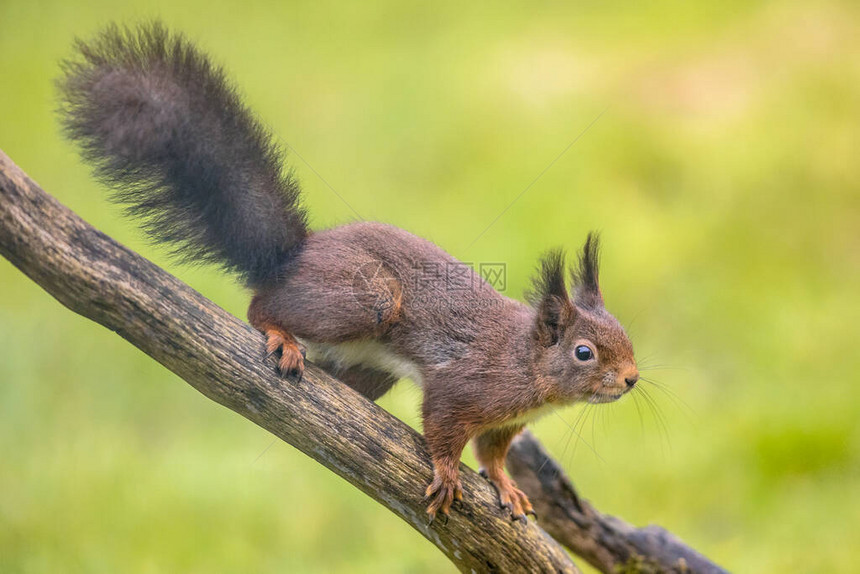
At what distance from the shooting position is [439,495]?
217 centimetres

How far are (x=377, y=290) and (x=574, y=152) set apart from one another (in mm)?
2598

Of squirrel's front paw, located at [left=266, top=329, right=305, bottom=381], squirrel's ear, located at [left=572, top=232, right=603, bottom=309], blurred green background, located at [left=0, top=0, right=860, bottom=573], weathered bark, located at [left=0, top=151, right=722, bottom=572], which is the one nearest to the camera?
weathered bark, located at [left=0, top=151, right=722, bottom=572]

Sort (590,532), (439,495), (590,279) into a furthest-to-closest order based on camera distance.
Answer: (590,532), (590,279), (439,495)

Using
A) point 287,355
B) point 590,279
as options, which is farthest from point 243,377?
point 590,279

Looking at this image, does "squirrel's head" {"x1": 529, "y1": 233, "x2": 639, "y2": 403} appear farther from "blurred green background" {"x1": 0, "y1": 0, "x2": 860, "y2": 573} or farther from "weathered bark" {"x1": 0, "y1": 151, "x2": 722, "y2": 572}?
"blurred green background" {"x1": 0, "y1": 0, "x2": 860, "y2": 573}

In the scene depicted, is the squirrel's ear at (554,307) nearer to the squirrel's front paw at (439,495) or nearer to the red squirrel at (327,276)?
the red squirrel at (327,276)

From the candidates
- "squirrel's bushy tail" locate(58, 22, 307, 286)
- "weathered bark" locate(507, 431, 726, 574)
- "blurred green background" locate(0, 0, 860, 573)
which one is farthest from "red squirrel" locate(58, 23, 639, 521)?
"blurred green background" locate(0, 0, 860, 573)

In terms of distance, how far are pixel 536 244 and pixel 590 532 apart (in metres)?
1.80

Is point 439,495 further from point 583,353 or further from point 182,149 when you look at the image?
point 182,149

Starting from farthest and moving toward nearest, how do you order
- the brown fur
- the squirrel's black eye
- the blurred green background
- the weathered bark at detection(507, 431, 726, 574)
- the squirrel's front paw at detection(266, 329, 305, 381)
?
the blurred green background → the weathered bark at detection(507, 431, 726, 574) → the squirrel's black eye → the brown fur → the squirrel's front paw at detection(266, 329, 305, 381)

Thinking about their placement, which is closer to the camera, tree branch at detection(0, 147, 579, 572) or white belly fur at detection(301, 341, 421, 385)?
tree branch at detection(0, 147, 579, 572)

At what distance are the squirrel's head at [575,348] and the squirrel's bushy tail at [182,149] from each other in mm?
756

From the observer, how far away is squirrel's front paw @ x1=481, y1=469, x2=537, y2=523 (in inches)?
91.7

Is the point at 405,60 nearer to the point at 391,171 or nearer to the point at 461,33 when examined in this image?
the point at 461,33
